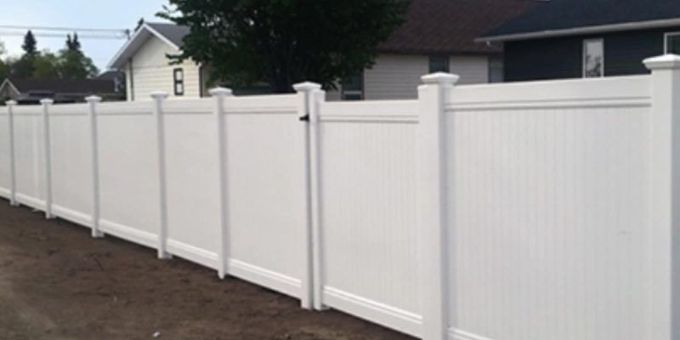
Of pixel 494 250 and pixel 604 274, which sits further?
pixel 494 250

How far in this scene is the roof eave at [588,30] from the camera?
70.8 feet

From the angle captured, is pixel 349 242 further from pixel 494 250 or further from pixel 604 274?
pixel 604 274

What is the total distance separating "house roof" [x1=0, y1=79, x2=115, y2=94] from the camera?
261 ft

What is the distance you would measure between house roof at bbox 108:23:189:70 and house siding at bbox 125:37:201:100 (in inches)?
9.3

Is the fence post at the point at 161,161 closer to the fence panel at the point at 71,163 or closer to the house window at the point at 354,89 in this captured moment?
the fence panel at the point at 71,163

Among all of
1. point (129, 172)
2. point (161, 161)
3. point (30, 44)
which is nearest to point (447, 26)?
point (129, 172)

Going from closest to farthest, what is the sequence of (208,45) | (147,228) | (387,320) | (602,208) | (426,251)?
(602,208) → (426,251) → (387,320) → (147,228) → (208,45)

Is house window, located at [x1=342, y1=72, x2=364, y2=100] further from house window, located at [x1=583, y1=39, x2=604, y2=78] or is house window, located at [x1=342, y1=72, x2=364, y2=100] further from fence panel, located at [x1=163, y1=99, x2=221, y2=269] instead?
fence panel, located at [x1=163, y1=99, x2=221, y2=269]

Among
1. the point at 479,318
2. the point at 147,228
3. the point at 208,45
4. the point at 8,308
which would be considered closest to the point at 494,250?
the point at 479,318

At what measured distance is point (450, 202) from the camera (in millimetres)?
5832

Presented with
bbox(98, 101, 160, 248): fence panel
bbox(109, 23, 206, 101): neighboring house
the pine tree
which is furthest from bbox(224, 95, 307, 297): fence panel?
the pine tree

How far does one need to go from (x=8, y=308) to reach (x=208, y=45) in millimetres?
16996

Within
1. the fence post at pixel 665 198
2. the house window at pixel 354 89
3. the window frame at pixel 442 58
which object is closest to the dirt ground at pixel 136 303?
the fence post at pixel 665 198

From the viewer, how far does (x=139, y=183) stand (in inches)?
418
